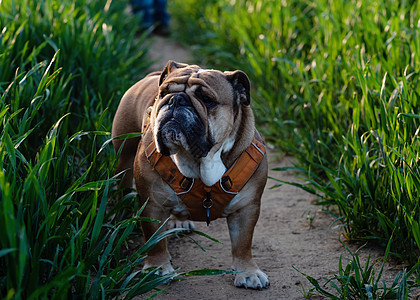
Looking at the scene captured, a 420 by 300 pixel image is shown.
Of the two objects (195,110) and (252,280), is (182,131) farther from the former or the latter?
(252,280)

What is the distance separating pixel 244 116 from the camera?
3.04m

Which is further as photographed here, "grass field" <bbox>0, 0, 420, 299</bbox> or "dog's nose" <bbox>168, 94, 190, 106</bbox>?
"dog's nose" <bbox>168, 94, 190, 106</bbox>

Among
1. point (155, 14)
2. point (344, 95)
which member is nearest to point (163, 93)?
point (344, 95)

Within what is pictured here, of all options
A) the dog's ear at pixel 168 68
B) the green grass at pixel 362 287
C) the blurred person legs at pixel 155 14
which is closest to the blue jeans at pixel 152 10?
the blurred person legs at pixel 155 14

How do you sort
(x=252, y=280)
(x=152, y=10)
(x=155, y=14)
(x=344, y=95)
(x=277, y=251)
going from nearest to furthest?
(x=252, y=280) < (x=277, y=251) < (x=344, y=95) < (x=152, y=10) < (x=155, y=14)

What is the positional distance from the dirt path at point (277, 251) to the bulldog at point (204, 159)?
12 cm

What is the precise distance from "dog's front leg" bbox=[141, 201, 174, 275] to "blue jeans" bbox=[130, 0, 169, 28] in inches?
275

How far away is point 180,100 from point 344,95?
A: 216 centimetres

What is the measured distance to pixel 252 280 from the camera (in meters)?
3.04

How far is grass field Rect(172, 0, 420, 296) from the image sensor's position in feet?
10.9

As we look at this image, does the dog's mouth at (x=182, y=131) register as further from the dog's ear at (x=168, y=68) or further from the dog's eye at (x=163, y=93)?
the dog's ear at (x=168, y=68)

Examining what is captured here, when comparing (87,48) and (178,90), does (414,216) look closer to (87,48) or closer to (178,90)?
(178,90)

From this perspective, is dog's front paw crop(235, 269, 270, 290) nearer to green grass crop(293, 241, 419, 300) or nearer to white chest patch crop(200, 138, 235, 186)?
green grass crop(293, 241, 419, 300)

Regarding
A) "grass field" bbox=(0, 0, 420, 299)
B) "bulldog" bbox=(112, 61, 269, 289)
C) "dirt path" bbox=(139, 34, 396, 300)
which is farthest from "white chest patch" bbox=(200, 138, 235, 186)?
"dirt path" bbox=(139, 34, 396, 300)
